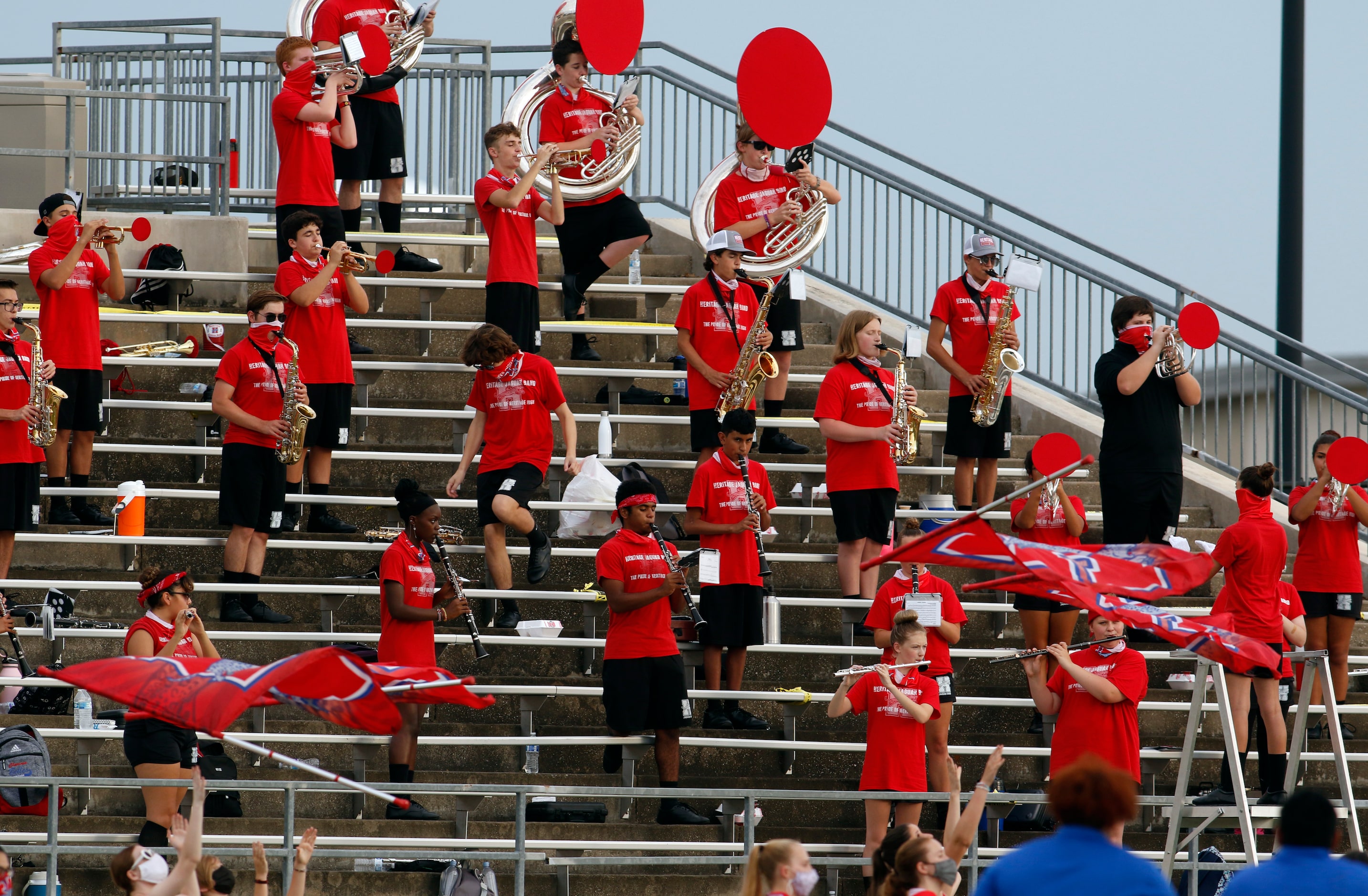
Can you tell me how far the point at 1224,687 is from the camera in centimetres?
849

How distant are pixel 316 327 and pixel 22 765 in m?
3.38

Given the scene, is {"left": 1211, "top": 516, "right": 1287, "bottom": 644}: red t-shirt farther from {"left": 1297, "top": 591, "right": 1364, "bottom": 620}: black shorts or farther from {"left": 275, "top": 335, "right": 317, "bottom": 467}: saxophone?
{"left": 275, "top": 335, "right": 317, "bottom": 467}: saxophone

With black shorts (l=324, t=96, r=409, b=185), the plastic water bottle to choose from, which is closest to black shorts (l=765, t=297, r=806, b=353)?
black shorts (l=324, t=96, r=409, b=185)

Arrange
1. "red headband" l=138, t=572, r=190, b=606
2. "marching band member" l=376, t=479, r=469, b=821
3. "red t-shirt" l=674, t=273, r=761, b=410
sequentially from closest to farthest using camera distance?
"red headband" l=138, t=572, r=190, b=606, "marching band member" l=376, t=479, r=469, b=821, "red t-shirt" l=674, t=273, r=761, b=410

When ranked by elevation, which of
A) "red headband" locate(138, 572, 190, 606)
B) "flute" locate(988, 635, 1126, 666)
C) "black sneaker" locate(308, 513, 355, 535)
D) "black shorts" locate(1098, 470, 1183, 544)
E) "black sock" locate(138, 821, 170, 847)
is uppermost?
"black shorts" locate(1098, 470, 1183, 544)

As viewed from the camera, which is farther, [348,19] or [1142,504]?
[348,19]

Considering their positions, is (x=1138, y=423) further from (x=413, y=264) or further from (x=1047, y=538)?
(x=413, y=264)

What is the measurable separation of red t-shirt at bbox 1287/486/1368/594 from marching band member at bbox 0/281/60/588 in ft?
23.3

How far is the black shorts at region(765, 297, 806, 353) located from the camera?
1248cm

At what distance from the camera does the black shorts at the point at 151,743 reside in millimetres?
8742

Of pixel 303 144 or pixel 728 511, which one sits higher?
pixel 303 144

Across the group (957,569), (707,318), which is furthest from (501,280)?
(957,569)

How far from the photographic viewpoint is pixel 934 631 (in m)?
9.73

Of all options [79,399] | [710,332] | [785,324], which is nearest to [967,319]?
[785,324]
